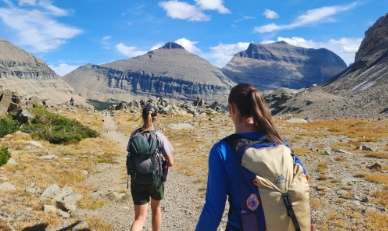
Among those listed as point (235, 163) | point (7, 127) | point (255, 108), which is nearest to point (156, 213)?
point (235, 163)

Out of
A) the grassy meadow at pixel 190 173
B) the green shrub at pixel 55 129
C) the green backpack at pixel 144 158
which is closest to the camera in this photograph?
the green backpack at pixel 144 158

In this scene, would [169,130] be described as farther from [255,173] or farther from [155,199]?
[255,173]

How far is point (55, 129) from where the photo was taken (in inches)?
990

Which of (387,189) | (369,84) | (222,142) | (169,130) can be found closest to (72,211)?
(222,142)

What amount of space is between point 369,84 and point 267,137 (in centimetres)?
8194

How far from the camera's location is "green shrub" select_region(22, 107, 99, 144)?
2219 centimetres

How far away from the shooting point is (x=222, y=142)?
10.4 ft

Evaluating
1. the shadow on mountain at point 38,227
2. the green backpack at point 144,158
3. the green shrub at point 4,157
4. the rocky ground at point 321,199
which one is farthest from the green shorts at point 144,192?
the green shrub at point 4,157

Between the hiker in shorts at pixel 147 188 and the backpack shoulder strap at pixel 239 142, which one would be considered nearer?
the backpack shoulder strap at pixel 239 142

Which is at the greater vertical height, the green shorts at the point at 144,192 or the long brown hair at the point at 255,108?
the long brown hair at the point at 255,108

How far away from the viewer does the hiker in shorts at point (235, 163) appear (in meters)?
3.05

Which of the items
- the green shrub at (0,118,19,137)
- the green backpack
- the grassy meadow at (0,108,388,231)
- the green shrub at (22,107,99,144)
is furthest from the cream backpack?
the green shrub at (0,118,19,137)

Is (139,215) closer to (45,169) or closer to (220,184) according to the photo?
(220,184)

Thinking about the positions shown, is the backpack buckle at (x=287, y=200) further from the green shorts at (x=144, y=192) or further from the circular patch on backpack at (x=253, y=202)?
the green shorts at (x=144, y=192)
